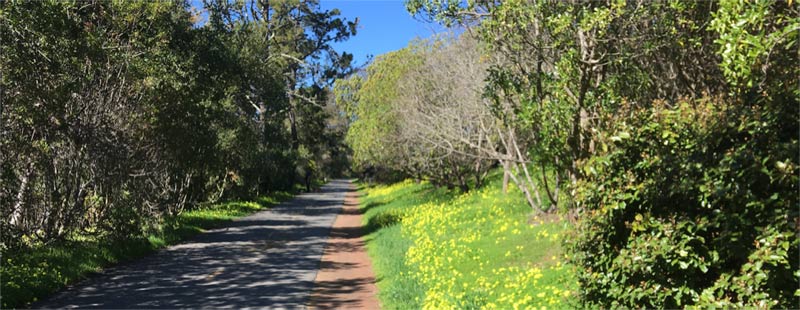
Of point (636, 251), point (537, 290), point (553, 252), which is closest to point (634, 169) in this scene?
point (636, 251)

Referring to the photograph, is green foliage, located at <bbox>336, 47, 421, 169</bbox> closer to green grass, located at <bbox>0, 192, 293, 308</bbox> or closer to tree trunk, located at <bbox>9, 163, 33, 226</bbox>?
green grass, located at <bbox>0, 192, 293, 308</bbox>

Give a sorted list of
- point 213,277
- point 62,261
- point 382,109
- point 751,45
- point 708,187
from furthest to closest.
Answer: point 382,109 → point 213,277 → point 62,261 → point 708,187 → point 751,45

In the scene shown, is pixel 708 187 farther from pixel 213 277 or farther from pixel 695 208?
pixel 213 277

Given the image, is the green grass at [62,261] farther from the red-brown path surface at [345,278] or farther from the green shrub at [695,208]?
the green shrub at [695,208]

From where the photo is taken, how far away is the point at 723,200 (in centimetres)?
444

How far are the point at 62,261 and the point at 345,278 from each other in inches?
180

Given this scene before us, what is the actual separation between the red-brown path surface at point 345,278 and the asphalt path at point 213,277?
220 mm

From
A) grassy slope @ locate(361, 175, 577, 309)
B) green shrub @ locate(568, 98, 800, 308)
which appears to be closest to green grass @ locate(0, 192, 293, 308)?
grassy slope @ locate(361, 175, 577, 309)

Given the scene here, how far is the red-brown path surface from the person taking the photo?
8773 mm

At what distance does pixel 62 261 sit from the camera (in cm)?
991

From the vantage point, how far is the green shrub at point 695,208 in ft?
13.7

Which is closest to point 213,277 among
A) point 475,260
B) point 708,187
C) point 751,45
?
point 475,260

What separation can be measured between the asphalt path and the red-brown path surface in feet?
0.72

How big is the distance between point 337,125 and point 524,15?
58108 millimetres
